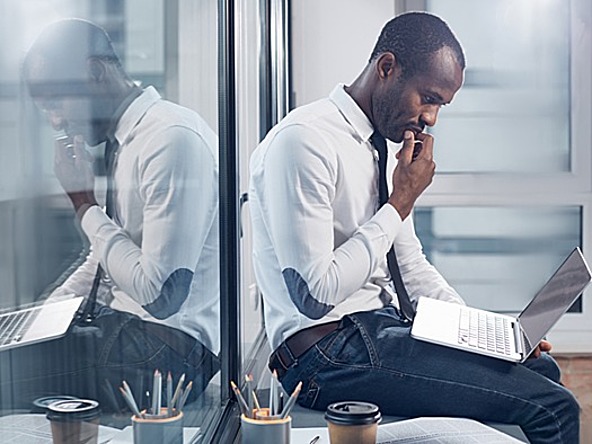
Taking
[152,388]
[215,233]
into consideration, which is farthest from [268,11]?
[152,388]

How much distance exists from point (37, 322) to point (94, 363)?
17cm

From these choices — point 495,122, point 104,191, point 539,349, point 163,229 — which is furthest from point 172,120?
point 495,122

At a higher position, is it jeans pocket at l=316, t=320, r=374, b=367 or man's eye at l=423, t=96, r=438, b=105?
man's eye at l=423, t=96, r=438, b=105

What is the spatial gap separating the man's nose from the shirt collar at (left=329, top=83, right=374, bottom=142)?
0.12m

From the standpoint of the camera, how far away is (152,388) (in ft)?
3.30

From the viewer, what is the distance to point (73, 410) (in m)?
0.68

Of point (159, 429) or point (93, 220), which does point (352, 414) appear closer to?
point (159, 429)

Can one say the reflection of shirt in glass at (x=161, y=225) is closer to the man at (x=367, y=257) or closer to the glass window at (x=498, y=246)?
the man at (x=367, y=257)

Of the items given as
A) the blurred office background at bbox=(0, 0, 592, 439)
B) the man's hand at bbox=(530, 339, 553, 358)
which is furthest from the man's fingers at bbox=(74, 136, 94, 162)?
the blurred office background at bbox=(0, 0, 592, 439)

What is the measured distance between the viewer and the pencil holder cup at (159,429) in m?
0.92

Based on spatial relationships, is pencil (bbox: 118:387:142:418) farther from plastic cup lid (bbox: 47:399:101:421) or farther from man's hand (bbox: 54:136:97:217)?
man's hand (bbox: 54:136:97:217)

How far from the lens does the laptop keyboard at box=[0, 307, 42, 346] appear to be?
536 mm

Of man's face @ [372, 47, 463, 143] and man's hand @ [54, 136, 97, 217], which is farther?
man's face @ [372, 47, 463, 143]

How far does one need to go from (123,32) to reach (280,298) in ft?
3.33
